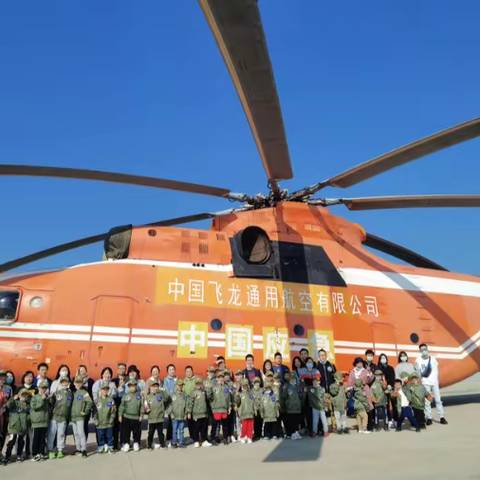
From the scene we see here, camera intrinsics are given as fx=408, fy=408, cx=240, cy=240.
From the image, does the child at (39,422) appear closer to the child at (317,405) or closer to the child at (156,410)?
the child at (156,410)

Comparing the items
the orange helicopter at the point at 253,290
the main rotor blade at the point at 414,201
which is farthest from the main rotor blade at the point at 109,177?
the main rotor blade at the point at 414,201

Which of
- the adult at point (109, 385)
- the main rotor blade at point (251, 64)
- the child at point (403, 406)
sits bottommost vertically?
the child at point (403, 406)

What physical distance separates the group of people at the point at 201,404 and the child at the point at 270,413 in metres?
0.02

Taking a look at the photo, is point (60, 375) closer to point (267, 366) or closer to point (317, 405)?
point (267, 366)

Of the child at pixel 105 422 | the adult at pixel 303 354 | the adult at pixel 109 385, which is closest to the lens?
the child at pixel 105 422

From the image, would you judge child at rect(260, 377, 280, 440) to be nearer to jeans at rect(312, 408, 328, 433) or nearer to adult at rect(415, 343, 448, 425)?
jeans at rect(312, 408, 328, 433)

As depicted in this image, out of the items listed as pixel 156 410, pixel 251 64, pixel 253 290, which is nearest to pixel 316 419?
pixel 156 410

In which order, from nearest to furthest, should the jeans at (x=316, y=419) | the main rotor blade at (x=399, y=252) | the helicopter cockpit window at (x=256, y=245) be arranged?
the jeans at (x=316, y=419) → the helicopter cockpit window at (x=256, y=245) → the main rotor blade at (x=399, y=252)

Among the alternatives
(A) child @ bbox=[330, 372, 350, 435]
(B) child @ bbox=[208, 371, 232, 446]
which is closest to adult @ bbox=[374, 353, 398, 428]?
(A) child @ bbox=[330, 372, 350, 435]

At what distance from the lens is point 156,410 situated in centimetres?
634

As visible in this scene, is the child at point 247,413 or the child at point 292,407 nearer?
the child at point 247,413

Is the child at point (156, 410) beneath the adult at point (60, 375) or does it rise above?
beneath

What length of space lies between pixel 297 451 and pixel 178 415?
6.22ft

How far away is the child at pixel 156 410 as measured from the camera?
628 centimetres
